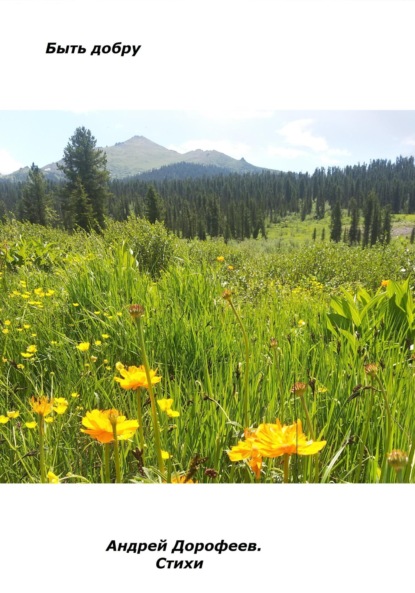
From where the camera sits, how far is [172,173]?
18038 cm

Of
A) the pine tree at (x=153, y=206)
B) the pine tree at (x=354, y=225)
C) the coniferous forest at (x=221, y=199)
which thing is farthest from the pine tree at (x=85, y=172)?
the pine tree at (x=354, y=225)

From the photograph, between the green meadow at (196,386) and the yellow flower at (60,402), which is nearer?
the green meadow at (196,386)

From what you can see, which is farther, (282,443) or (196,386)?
(196,386)

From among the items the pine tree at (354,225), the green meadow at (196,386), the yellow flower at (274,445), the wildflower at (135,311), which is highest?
the pine tree at (354,225)

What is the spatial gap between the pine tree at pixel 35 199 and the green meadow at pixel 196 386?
31954 millimetres

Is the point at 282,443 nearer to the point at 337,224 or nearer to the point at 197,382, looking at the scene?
the point at 197,382

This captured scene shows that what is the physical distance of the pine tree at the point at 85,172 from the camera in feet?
64.4

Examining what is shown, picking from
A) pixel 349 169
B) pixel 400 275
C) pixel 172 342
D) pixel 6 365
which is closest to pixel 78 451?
pixel 172 342

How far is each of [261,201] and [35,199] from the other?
4280cm

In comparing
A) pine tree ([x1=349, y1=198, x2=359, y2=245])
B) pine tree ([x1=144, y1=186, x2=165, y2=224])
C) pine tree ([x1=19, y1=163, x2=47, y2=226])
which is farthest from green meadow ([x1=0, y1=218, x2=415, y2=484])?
pine tree ([x1=349, y1=198, x2=359, y2=245])

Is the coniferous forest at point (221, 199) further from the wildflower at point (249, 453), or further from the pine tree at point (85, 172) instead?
the wildflower at point (249, 453)

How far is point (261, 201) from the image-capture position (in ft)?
217

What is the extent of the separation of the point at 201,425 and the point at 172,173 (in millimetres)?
189793

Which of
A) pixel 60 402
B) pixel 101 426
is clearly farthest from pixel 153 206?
pixel 101 426
